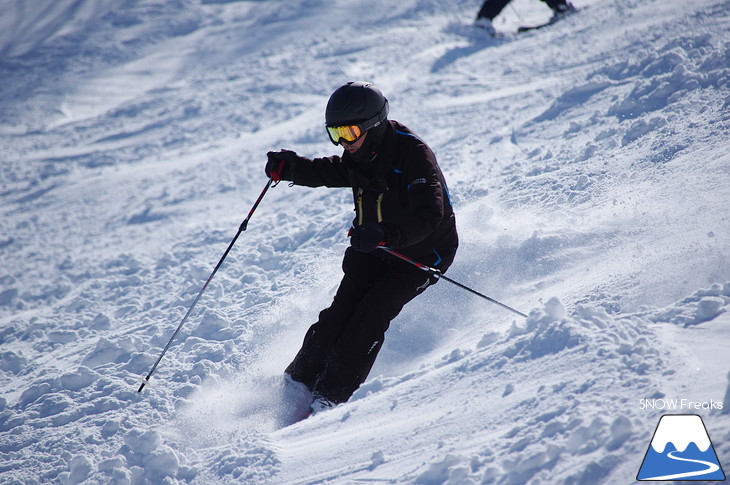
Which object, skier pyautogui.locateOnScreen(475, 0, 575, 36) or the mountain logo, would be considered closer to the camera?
the mountain logo

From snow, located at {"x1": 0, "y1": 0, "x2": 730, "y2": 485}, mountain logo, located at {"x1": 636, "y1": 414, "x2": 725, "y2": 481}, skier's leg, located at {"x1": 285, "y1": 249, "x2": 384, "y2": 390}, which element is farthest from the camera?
skier's leg, located at {"x1": 285, "y1": 249, "x2": 384, "y2": 390}

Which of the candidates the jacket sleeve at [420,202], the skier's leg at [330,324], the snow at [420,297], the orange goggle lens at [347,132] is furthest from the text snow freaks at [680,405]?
the orange goggle lens at [347,132]

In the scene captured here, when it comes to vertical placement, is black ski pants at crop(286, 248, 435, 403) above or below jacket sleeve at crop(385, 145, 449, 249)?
below

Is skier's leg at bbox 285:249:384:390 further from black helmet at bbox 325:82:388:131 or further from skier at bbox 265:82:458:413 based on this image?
black helmet at bbox 325:82:388:131

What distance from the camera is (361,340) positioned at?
360 centimetres

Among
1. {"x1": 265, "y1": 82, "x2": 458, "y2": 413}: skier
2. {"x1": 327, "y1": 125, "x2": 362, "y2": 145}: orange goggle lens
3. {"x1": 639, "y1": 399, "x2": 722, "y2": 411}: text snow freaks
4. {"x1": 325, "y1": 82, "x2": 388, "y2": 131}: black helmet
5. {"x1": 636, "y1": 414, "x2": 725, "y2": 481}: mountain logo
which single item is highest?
{"x1": 325, "y1": 82, "x2": 388, "y2": 131}: black helmet

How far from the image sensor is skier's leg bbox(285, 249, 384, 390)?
3.74m

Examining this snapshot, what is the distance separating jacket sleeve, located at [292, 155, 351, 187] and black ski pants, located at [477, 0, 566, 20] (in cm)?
944

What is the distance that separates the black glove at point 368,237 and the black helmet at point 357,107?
701 mm

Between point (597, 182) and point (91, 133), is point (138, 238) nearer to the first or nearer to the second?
point (91, 133)

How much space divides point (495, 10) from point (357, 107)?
9814 millimetres

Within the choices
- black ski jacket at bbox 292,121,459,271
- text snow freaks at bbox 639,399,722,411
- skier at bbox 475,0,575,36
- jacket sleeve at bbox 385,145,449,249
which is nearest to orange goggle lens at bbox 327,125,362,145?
black ski jacket at bbox 292,121,459,271

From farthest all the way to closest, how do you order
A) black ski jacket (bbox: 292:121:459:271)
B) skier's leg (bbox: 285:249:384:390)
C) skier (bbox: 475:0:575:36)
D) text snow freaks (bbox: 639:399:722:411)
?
skier (bbox: 475:0:575:36) → skier's leg (bbox: 285:249:384:390) → black ski jacket (bbox: 292:121:459:271) → text snow freaks (bbox: 639:399:722:411)

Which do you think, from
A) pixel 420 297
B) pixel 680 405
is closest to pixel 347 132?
pixel 420 297
